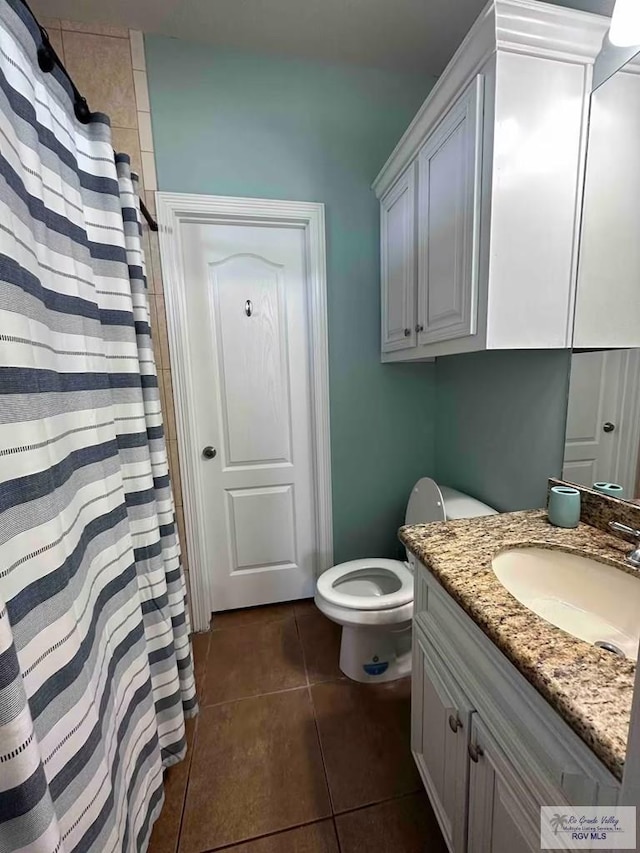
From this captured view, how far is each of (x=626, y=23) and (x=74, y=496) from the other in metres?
1.64

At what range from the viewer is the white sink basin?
77 centimetres

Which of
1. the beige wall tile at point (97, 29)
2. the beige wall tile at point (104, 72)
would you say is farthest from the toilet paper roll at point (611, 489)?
the beige wall tile at point (97, 29)

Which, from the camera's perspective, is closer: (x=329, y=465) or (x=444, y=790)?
(x=444, y=790)

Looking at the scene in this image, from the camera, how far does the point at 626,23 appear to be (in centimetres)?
83

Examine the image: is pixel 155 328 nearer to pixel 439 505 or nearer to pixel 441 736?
pixel 439 505

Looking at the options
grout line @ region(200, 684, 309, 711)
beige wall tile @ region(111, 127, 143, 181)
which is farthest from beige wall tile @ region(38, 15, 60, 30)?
grout line @ region(200, 684, 309, 711)

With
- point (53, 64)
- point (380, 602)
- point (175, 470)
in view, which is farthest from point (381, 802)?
point (53, 64)

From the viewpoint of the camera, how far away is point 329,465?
6.20ft

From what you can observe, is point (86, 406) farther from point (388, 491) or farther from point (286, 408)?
point (388, 491)

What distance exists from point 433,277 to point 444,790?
1.44 metres

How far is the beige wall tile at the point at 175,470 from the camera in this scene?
1695mm

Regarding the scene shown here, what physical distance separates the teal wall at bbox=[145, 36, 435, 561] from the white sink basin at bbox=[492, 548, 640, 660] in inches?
42.2

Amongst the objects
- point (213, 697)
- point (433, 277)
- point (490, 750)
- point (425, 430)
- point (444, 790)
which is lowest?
point (213, 697)

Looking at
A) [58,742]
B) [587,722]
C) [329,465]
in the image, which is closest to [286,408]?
[329,465]
